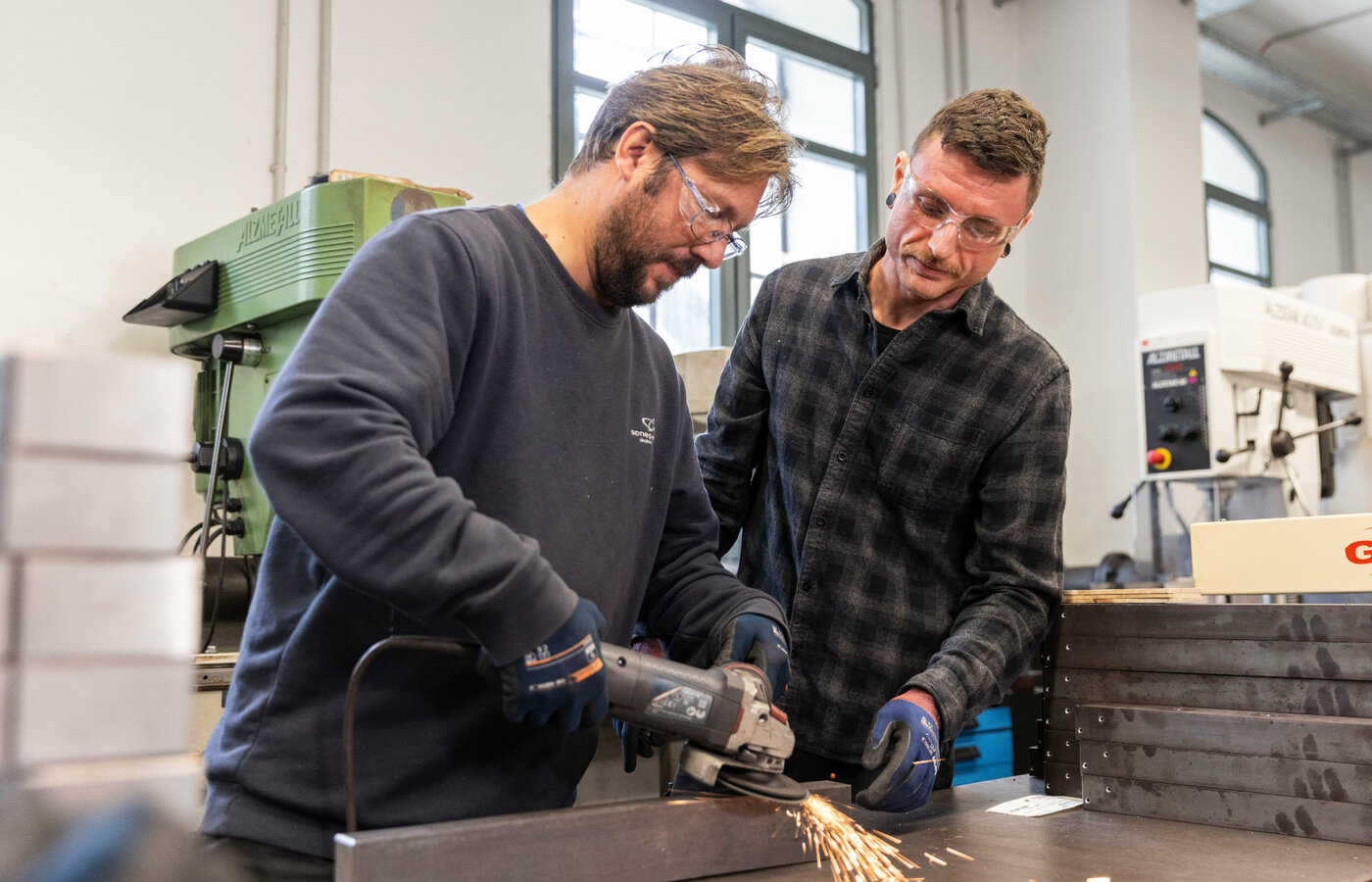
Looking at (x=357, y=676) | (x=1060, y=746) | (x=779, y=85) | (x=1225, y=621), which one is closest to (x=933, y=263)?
(x=1225, y=621)

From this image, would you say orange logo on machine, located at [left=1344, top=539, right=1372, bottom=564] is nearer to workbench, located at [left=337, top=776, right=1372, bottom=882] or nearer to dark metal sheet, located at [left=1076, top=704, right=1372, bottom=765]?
dark metal sheet, located at [left=1076, top=704, right=1372, bottom=765]

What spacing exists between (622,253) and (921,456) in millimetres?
625

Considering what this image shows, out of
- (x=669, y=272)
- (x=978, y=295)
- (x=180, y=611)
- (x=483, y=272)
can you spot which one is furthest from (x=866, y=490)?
(x=180, y=611)

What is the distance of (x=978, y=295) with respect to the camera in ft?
5.40

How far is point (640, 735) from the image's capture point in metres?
1.30

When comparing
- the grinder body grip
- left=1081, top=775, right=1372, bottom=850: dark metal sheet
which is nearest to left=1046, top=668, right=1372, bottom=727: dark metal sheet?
left=1081, top=775, right=1372, bottom=850: dark metal sheet

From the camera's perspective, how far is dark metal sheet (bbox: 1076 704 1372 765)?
50.7 inches

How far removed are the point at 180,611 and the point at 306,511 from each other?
2.38 feet

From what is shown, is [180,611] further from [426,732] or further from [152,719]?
[426,732]

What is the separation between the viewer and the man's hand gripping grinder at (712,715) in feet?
3.44

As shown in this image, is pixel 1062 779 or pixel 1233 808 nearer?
pixel 1233 808

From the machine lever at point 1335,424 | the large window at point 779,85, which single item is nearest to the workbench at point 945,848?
the machine lever at point 1335,424

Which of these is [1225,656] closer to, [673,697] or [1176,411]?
[673,697]

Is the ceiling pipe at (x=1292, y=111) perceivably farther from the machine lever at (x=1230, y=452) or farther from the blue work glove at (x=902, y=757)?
the blue work glove at (x=902, y=757)
